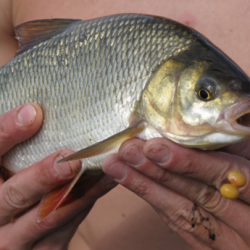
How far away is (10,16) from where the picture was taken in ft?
6.95

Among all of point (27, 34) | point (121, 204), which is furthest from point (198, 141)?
point (121, 204)

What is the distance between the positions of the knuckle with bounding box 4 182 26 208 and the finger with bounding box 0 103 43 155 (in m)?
0.20

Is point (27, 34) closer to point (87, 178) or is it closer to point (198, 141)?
point (87, 178)

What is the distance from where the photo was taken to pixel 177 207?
106cm

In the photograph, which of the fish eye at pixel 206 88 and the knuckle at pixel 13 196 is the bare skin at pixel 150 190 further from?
the fish eye at pixel 206 88

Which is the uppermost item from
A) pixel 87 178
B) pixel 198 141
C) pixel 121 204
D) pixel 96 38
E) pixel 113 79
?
pixel 96 38

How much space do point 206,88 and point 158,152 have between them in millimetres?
231

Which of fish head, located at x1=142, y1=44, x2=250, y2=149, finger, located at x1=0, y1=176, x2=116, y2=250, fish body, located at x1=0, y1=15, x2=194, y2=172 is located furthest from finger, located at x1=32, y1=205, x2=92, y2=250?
fish head, located at x1=142, y1=44, x2=250, y2=149

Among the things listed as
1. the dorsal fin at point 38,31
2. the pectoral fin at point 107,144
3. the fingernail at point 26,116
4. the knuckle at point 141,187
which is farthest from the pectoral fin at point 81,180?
the dorsal fin at point 38,31

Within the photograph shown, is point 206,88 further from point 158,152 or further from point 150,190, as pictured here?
point 150,190

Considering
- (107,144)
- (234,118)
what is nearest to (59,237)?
(107,144)

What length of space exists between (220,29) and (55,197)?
1182mm

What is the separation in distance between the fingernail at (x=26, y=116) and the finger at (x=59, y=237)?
59cm

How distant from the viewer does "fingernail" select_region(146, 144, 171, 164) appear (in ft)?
2.84
